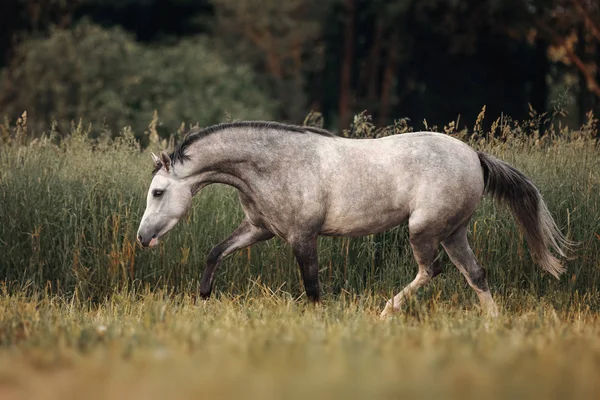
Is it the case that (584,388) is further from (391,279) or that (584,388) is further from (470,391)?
(391,279)

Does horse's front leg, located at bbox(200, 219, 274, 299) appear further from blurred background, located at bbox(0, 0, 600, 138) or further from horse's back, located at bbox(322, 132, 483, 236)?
blurred background, located at bbox(0, 0, 600, 138)

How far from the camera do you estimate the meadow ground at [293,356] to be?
11.2 ft

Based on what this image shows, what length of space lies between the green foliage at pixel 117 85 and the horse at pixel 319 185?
15593mm

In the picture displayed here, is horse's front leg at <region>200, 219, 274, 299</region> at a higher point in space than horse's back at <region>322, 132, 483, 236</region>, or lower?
lower

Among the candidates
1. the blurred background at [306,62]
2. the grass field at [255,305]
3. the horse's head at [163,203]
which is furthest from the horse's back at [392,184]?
the blurred background at [306,62]

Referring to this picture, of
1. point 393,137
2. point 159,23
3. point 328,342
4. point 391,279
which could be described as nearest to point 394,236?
point 391,279

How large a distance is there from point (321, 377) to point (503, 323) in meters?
2.58

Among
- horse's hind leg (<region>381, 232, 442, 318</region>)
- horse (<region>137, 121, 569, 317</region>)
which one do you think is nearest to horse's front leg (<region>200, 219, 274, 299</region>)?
horse (<region>137, 121, 569, 317</region>)

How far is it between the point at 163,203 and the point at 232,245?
71 centimetres

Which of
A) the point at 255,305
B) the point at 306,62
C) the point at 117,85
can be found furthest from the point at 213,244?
the point at 306,62

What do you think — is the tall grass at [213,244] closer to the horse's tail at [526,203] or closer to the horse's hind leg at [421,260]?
the horse's tail at [526,203]

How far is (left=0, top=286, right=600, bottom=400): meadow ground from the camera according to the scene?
3.41m

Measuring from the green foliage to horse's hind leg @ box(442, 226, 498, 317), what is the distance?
16.1m

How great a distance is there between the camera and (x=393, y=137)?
7012mm
